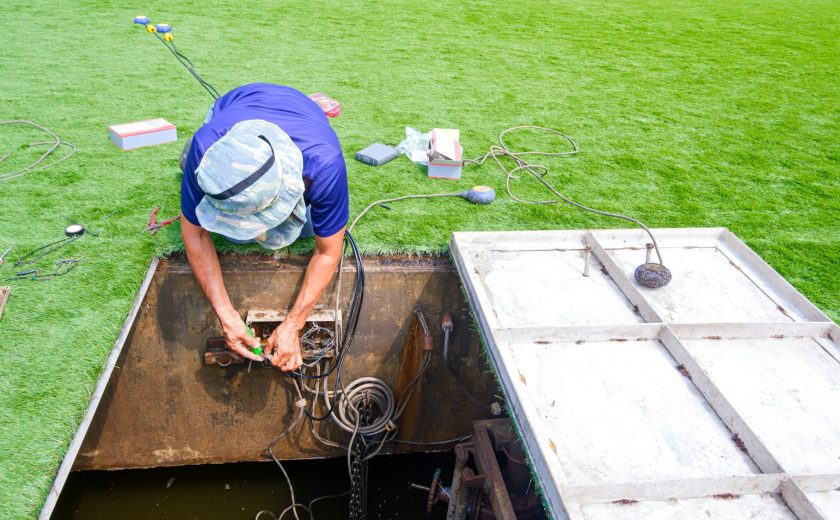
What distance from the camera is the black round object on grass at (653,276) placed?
256 centimetres

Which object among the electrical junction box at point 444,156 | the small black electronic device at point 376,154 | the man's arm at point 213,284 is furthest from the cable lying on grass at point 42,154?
the electrical junction box at point 444,156

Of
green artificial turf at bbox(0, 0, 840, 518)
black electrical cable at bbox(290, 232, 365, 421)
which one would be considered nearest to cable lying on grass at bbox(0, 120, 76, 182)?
green artificial turf at bbox(0, 0, 840, 518)

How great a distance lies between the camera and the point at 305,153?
2.37 metres

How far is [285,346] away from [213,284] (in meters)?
0.43

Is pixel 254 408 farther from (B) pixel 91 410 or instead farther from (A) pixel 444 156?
(A) pixel 444 156

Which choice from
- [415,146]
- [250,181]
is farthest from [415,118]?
[250,181]

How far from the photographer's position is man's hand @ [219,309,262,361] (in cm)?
269

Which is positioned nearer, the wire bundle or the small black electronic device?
the wire bundle

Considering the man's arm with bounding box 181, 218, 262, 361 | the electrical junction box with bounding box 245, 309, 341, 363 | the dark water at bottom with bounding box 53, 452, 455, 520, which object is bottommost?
the dark water at bottom with bounding box 53, 452, 455, 520

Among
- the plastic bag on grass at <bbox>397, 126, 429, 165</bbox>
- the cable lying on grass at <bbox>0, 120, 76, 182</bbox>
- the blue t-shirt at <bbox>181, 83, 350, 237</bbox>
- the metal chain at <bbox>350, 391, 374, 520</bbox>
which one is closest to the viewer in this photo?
the blue t-shirt at <bbox>181, 83, 350, 237</bbox>

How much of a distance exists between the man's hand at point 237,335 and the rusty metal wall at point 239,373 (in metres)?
0.40

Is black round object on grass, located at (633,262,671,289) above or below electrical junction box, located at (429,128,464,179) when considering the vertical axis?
above

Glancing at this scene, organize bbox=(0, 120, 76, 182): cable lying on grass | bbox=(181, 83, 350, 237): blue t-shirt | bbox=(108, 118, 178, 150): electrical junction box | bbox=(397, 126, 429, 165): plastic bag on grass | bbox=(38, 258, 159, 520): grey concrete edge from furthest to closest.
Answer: bbox=(397, 126, 429, 165): plastic bag on grass, bbox=(108, 118, 178, 150): electrical junction box, bbox=(0, 120, 76, 182): cable lying on grass, bbox=(181, 83, 350, 237): blue t-shirt, bbox=(38, 258, 159, 520): grey concrete edge

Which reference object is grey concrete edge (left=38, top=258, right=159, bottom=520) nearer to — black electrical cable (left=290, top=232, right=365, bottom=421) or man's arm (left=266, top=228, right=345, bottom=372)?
man's arm (left=266, top=228, right=345, bottom=372)
